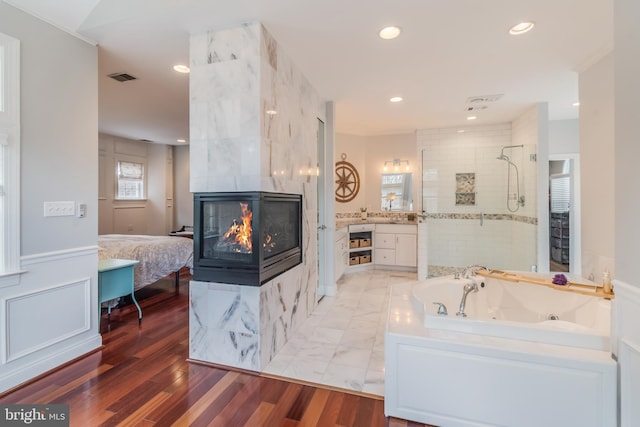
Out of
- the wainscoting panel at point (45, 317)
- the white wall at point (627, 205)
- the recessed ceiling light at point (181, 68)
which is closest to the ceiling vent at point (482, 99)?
the white wall at point (627, 205)

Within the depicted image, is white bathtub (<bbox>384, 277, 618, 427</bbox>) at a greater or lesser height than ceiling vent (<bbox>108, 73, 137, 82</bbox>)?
lesser

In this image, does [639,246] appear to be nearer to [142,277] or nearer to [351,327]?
[351,327]

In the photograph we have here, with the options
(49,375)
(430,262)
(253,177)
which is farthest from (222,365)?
(430,262)

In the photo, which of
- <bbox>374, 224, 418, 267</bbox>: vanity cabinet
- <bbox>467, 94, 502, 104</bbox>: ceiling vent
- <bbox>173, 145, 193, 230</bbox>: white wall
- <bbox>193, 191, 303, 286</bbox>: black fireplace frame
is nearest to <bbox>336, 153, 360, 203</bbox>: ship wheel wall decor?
<bbox>374, 224, 418, 267</bbox>: vanity cabinet

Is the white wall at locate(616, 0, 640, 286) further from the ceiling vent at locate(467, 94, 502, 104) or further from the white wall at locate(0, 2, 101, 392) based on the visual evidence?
the white wall at locate(0, 2, 101, 392)

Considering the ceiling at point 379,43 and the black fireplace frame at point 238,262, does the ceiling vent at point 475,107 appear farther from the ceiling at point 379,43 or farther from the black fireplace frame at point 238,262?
the black fireplace frame at point 238,262

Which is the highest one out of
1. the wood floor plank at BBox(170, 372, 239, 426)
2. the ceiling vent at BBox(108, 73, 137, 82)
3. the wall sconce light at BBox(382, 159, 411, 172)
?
the ceiling vent at BBox(108, 73, 137, 82)

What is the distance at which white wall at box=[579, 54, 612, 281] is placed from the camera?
8.43 feet

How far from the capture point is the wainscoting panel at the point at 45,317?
200cm

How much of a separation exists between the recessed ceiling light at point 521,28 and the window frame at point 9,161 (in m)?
3.56

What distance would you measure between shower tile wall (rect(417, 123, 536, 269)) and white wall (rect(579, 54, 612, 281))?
160cm

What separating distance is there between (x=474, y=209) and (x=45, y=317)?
5.52 m

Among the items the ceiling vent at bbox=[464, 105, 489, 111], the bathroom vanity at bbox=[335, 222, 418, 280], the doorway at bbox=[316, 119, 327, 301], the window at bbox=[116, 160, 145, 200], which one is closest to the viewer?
the doorway at bbox=[316, 119, 327, 301]

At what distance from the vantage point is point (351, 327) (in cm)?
300
